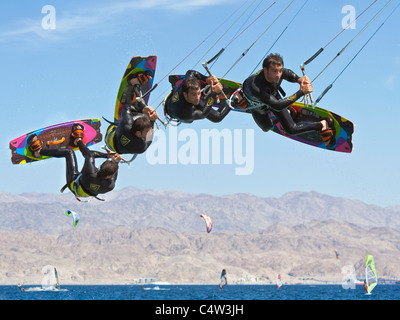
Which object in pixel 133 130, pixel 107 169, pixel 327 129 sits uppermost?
pixel 327 129

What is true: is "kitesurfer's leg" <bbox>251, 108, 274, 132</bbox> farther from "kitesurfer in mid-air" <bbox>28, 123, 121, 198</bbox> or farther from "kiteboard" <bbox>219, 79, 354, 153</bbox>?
"kitesurfer in mid-air" <bbox>28, 123, 121, 198</bbox>

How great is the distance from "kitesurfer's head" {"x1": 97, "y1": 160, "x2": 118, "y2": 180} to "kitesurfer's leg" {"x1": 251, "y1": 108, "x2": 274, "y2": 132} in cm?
392

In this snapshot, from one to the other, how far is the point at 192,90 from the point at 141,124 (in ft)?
5.21

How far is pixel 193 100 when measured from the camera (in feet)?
58.1

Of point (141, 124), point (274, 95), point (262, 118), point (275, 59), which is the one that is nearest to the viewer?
point (275, 59)

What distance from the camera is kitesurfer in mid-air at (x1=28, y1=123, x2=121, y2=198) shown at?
60.7ft

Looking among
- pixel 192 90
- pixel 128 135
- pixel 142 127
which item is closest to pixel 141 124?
pixel 142 127

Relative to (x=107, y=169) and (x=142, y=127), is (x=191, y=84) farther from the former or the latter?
(x=107, y=169)

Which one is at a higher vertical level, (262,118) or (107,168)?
(262,118)

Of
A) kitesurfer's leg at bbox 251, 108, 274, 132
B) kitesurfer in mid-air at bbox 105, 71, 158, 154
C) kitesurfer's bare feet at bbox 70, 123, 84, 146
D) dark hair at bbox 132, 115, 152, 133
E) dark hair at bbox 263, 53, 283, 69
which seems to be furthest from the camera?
kitesurfer's bare feet at bbox 70, 123, 84, 146

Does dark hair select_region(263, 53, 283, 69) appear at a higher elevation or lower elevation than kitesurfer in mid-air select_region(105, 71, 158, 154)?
higher


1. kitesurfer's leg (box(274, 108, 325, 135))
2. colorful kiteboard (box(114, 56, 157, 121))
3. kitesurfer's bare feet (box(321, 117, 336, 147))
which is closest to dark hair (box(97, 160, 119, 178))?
colorful kiteboard (box(114, 56, 157, 121))
